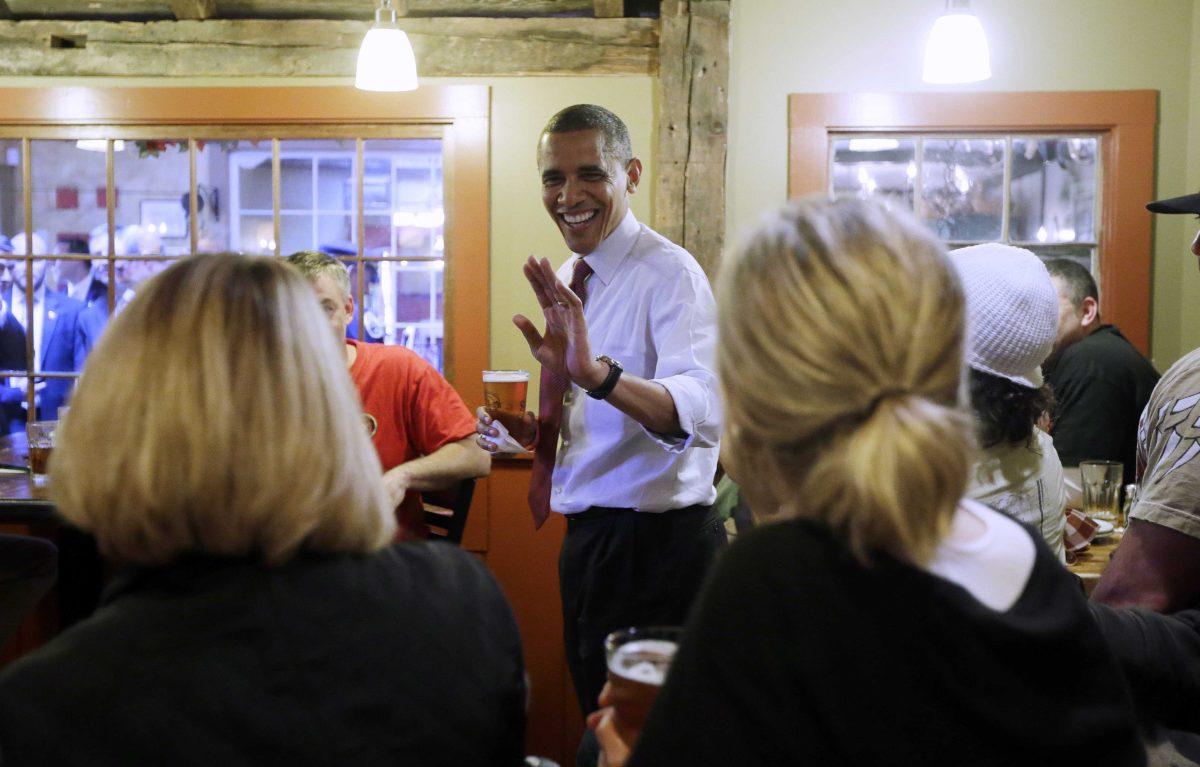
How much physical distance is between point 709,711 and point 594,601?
1.56m

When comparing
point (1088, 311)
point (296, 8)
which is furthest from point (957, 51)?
point (296, 8)

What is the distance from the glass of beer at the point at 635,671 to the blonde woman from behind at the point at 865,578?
0.47 ft

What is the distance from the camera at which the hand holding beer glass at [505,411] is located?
7.77 feet

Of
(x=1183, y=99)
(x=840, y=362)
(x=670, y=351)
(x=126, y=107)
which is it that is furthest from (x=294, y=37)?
(x=840, y=362)

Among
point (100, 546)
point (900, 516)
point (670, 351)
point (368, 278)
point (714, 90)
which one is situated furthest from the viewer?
point (368, 278)

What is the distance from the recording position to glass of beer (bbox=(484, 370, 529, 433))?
2369 millimetres

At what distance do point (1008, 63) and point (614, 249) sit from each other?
2.46 meters

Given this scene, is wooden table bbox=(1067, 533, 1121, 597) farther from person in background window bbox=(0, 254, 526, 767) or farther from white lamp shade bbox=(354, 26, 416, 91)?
white lamp shade bbox=(354, 26, 416, 91)

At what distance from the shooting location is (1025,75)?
4117mm

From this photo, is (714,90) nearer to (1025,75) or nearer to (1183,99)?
(1025,75)

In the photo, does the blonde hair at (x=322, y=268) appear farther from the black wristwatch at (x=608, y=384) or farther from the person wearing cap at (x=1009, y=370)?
the person wearing cap at (x=1009, y=370)

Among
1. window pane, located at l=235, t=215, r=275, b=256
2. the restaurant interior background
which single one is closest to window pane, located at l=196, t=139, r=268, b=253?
window pane, located at l=235, t=215, r=275, b=256

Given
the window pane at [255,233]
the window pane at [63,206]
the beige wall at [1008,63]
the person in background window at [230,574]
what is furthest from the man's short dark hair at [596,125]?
the window pane at [63,206]

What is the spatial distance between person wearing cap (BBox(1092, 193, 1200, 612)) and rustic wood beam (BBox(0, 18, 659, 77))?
2.85 metres
